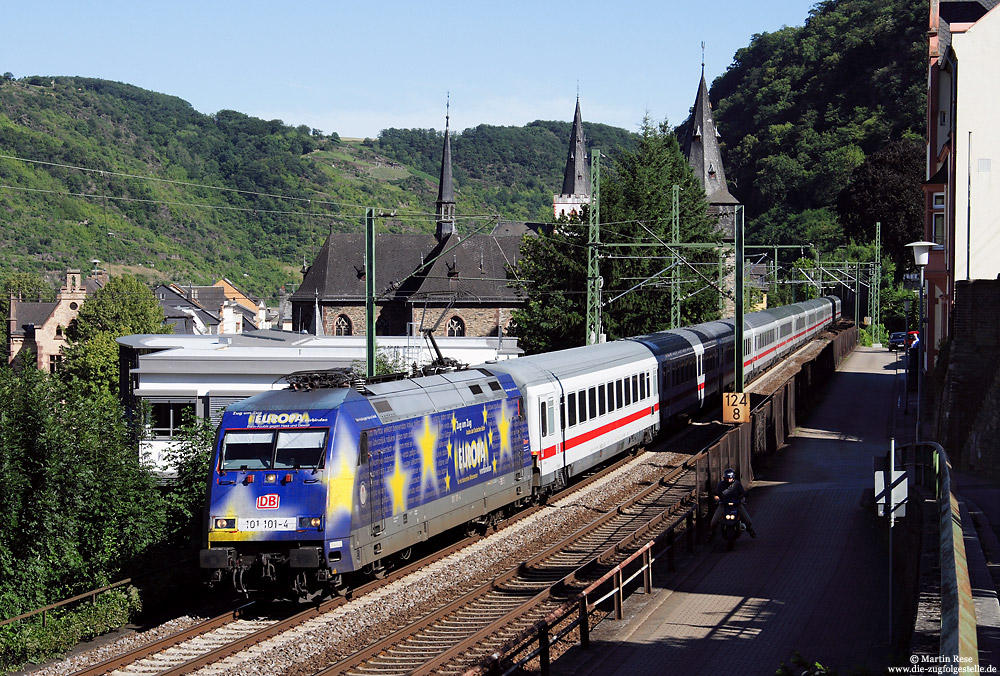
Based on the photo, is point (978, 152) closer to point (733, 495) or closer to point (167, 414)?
point (733, 495)

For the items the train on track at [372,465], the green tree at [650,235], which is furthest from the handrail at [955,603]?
the green tree at [650,235]

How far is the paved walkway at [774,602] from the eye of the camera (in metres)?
13.2

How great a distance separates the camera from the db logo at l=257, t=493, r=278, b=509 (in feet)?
50.0

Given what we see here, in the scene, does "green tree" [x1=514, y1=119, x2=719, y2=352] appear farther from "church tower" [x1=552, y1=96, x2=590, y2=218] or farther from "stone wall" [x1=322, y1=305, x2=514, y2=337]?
"church tower" [x1=552, y1=96, x2=590, y2=218]

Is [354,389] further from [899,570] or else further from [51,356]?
[51,356]

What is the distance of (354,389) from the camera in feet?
53.5

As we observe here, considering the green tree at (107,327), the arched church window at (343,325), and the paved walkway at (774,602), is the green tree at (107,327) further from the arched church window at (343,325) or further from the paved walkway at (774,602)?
the paved walkway at (774,602)

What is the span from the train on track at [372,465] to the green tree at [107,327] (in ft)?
192

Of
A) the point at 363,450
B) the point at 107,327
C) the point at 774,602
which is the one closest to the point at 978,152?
the point at 774,602

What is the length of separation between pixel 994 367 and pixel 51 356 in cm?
8453

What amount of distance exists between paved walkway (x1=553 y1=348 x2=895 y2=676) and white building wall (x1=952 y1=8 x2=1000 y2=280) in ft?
41.5

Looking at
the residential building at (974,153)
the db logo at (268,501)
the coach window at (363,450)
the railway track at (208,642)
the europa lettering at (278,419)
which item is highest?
the residential building at (974,153)

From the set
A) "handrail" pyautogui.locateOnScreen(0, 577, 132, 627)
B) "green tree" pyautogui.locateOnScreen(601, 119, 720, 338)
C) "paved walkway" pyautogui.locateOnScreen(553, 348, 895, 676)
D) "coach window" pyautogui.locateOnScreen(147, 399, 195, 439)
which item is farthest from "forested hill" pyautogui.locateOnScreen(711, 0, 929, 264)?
"handrail" pyautogui.locateOnScreen(0, 577, 132, 627)

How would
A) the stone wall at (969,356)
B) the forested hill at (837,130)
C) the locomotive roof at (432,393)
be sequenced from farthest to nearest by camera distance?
the forested hill at (837,130), the stone wall at (969,356), the locomotive roof at (432,393)
